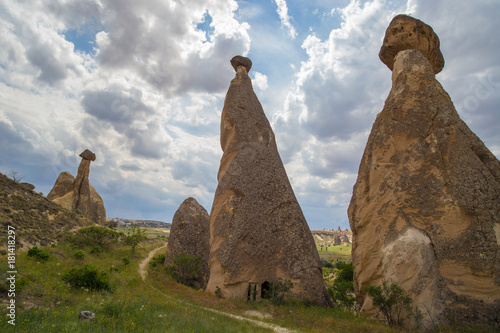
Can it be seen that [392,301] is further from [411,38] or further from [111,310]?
[411,38]

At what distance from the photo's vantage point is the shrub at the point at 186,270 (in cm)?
1984

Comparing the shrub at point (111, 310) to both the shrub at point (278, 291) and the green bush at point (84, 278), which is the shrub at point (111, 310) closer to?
the green bush at point (84, 278)

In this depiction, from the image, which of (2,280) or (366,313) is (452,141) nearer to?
(366,313)

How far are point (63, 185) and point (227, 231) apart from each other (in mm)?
39160

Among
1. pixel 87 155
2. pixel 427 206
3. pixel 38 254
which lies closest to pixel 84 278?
pixel 38 254

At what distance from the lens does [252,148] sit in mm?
18969

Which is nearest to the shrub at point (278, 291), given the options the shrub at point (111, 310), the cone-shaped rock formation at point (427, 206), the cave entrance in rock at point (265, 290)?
the cave entrance in rock at point (265, 290)

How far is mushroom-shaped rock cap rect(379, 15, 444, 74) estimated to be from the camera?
13742mm

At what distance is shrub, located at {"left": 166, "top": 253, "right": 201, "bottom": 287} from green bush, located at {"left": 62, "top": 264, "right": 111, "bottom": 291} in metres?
Answer: 8.12

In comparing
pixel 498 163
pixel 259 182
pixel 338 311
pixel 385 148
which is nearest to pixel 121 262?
pixel 259 182

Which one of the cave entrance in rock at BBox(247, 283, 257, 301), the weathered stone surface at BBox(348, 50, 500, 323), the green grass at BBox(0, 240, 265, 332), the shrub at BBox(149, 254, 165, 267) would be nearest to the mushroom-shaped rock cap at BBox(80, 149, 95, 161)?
the shrub at BBox(149, 254, 165, 267)

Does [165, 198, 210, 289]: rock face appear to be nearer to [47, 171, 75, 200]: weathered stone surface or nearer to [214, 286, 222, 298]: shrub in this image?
[214, 286, 222, 298]: shrub

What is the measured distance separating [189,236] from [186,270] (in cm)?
311

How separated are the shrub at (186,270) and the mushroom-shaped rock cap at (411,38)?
17125 mm
